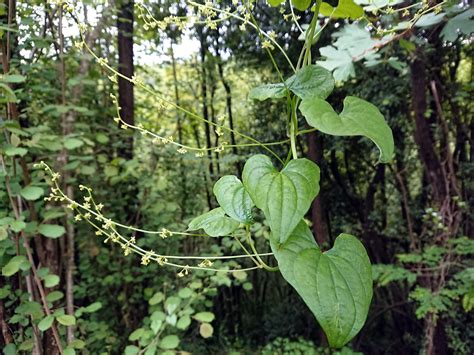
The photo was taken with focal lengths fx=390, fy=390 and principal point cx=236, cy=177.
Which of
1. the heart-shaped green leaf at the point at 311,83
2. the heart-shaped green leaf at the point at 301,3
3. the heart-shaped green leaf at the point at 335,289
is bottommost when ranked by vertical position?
the heart-shaped green leaf at the point at 335,289

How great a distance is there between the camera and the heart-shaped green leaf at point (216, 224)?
45 cm

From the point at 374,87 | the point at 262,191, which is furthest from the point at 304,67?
the point at 374,87

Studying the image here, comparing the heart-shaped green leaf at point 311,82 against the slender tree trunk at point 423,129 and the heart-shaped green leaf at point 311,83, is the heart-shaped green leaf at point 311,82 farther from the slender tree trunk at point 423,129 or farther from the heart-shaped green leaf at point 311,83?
the slender tree trunk at point 423,129

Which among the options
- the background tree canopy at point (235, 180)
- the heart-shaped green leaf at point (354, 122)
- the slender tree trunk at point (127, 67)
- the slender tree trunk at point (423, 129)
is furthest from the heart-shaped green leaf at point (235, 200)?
the slender tree trunk at point (423, 129)

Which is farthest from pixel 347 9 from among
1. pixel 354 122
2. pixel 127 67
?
pixel 127 67

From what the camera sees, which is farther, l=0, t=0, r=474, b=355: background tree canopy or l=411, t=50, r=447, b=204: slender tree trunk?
l=411, t=50, r=447, b=204: slender tree trunk

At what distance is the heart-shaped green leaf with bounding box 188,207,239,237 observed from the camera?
1.48 feet

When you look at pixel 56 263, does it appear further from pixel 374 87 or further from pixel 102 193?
pixel 374 87

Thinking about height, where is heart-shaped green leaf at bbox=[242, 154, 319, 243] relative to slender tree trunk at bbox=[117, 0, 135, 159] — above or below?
below

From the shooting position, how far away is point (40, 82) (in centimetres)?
159

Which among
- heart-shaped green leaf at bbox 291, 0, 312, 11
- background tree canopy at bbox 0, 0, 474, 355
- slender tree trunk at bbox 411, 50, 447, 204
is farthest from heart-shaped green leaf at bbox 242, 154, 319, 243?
slender tree trunk at bbox 411, 50, 447, 204

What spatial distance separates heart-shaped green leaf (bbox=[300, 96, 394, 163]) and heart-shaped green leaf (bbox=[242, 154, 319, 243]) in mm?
51

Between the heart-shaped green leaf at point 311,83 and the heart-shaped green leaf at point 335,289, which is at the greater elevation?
the heart-shaped green leaf at point 311,83

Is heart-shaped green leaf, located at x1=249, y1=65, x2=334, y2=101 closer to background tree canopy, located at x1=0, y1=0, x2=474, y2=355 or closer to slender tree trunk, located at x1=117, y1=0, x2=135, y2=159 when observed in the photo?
background tree canopy, located at x1=0, y1=0, x2=474, y2=355
